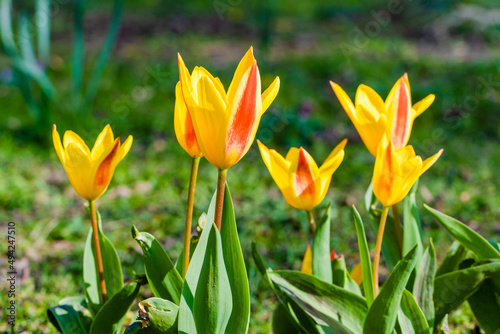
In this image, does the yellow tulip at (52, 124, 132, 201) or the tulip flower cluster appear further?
the yellow tulip at (52, 124, 132, 201)

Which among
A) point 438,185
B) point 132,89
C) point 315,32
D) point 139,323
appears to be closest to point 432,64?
point 315,32

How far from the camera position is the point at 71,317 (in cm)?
122

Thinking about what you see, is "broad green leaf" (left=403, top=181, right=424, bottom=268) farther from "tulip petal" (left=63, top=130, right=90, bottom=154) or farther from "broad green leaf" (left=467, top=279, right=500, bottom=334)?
"tulip petal" (left=63, top=130, right=90, bottom=154)

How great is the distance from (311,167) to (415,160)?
0.18 metres

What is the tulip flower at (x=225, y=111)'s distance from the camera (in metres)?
0.92

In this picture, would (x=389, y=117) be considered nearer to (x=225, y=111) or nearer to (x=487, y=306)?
(x=225, y=111)

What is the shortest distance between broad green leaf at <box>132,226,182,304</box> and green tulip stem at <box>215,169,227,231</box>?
13cm

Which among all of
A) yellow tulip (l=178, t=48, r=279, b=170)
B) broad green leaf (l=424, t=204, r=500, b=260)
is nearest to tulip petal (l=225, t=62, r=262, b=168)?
yellow tulip (l=178, t=48, r=279, b=170)

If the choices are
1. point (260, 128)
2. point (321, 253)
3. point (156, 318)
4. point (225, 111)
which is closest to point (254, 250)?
point (321, 253)

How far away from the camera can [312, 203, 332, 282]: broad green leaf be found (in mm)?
1167

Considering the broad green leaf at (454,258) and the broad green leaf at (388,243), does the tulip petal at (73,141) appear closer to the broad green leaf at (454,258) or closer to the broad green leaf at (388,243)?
the broad green leaf at (388,243)

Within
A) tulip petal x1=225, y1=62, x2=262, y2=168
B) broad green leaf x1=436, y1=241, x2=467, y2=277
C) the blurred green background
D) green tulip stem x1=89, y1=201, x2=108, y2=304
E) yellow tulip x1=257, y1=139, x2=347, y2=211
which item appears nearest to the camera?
tulip petal x1=225, y1=62, x2=262, y2=168

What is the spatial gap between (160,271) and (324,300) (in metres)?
0.33

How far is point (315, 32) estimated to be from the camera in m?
6.13
